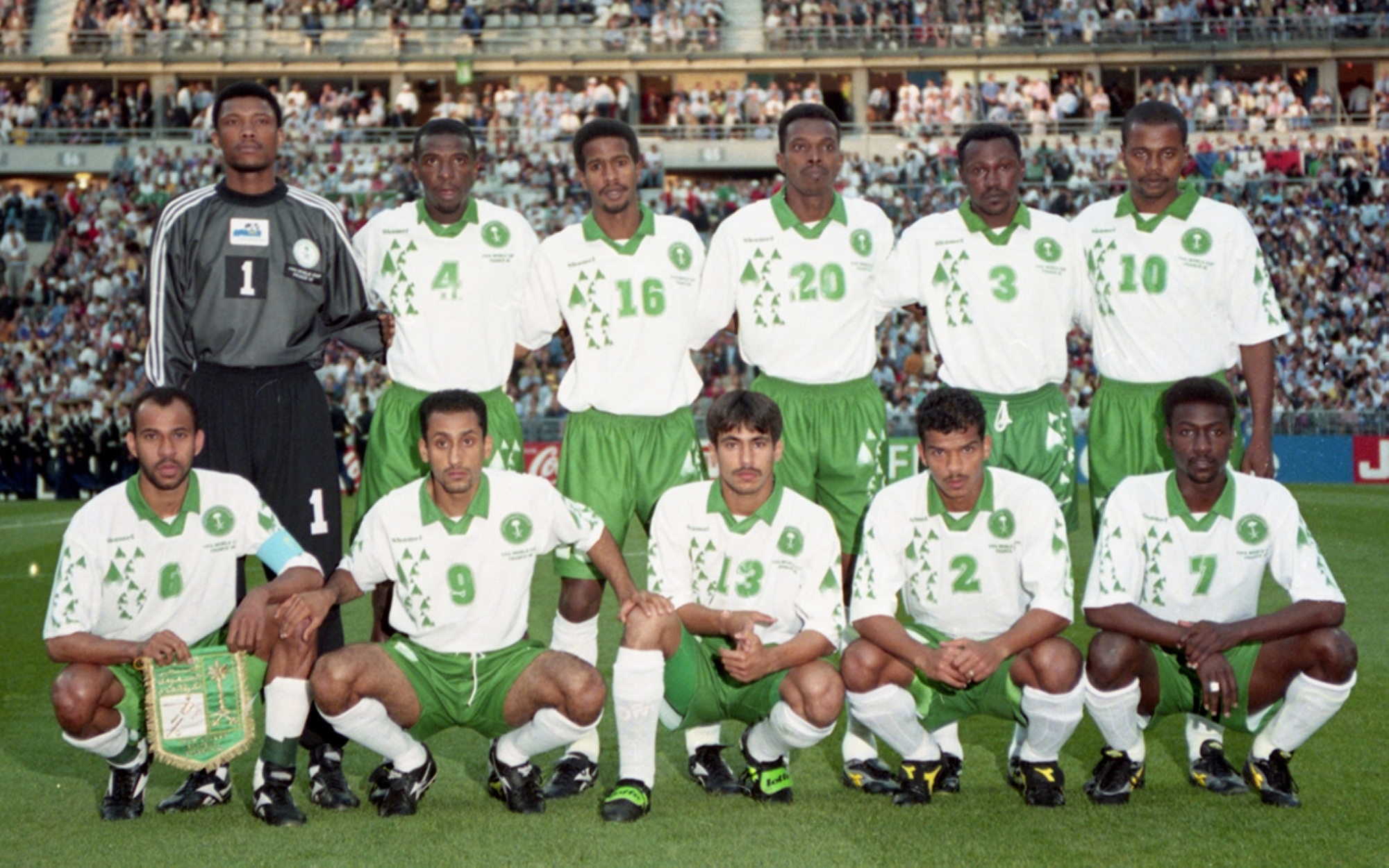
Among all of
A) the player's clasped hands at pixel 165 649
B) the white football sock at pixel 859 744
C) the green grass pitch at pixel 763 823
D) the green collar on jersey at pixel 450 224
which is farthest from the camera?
the green collar on jersey at pixel 450 224

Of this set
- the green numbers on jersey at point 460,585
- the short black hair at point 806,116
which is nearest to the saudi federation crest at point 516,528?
the green numbers on jersey at point 460,585

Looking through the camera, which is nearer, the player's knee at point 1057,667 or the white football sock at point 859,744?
the player's knee at point 1057,667

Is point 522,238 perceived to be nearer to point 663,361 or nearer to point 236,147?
point 663,361

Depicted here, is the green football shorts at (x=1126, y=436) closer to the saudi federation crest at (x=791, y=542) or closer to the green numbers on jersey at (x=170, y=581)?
the saudi federation crest at (x=791, y=542)

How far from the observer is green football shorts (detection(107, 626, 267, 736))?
15.5 ft

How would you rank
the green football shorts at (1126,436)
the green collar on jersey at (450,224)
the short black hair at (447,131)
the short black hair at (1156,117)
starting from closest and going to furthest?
the short black hair at (1156,117), the green football shorts at (1126,436), the short black hair at (447,131), the green collar on jersey at (450,224)

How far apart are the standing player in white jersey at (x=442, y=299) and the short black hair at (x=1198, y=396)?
241 centimetres

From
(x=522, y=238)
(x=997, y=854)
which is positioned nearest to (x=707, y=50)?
(x=522, y=238)

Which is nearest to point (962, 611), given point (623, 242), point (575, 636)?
point (575, 636)

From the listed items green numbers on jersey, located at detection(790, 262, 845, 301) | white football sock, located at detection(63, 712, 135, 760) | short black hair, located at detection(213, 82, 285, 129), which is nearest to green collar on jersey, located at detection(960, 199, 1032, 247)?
green numbers on jersey, located at detection(790, 262, 845, 301)

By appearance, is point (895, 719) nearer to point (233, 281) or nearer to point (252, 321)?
point (252, 321)

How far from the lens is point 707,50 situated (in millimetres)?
34906

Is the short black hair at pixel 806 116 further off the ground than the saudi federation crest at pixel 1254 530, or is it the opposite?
the short black hair at pixel 806 116

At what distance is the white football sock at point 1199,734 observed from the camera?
5090mm
